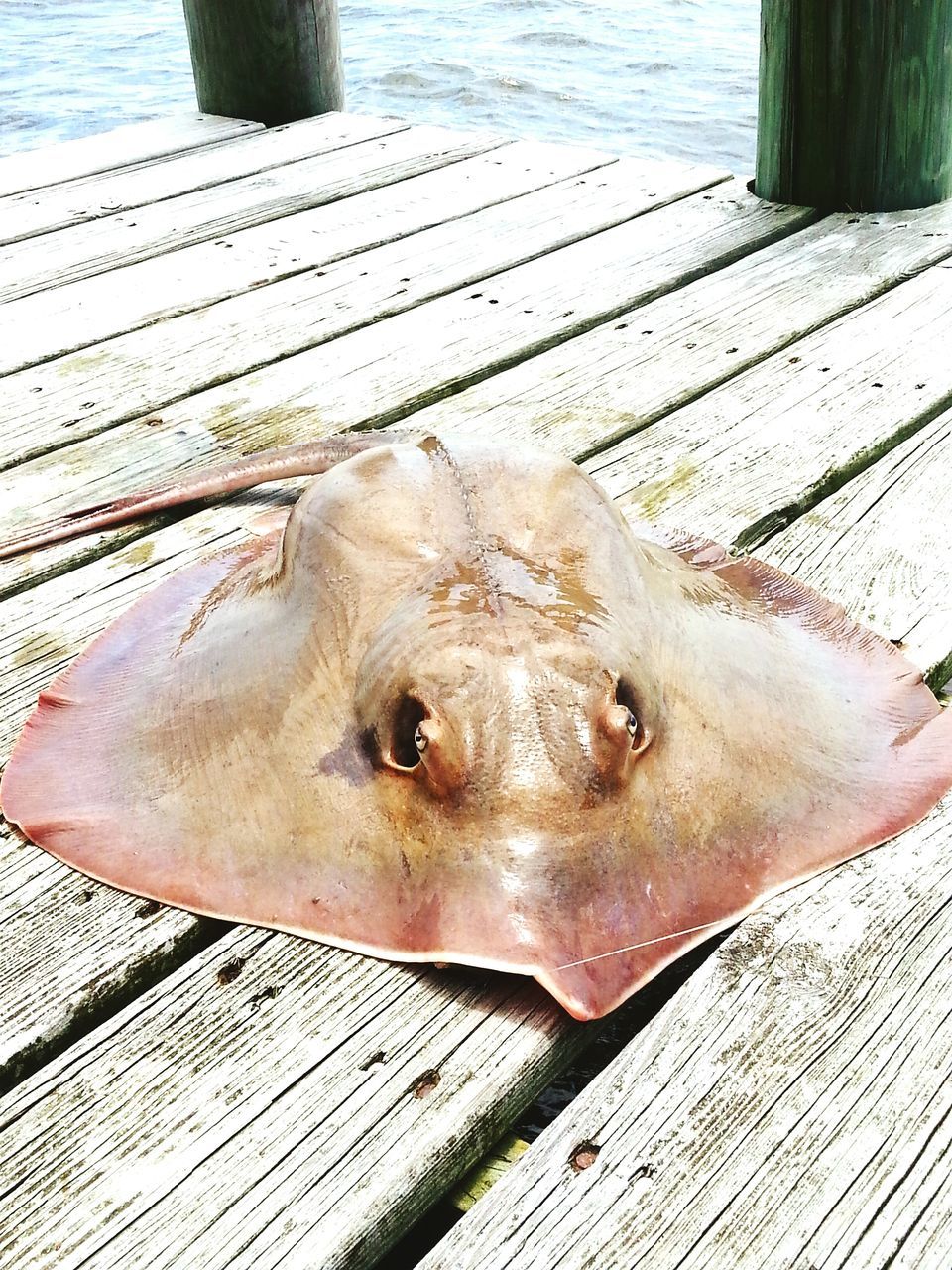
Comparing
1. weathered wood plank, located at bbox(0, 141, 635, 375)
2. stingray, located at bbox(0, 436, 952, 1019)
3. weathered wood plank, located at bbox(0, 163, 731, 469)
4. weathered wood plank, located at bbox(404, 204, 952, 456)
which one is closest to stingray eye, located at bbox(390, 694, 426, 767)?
stingray, located at bbox(0, 436, 952, 1019)

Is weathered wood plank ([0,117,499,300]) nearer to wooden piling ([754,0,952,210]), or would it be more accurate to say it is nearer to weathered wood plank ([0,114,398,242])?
weathered wood plank ([0,114,398,242])

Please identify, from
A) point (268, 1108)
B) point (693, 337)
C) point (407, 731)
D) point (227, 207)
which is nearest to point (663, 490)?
point (693, 337)

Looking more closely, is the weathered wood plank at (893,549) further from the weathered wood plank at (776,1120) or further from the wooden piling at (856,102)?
the wooden piling at (856,102)

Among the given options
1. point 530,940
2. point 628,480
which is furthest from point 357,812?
point 628,480

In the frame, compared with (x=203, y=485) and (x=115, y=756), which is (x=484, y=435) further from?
(x=115, y=756)

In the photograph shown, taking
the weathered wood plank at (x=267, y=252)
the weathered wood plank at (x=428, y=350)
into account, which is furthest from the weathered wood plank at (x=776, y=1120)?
the weathered wood plank at (x=267, y=252)

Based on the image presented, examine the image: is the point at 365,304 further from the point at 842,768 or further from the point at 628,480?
the point at 842,768
